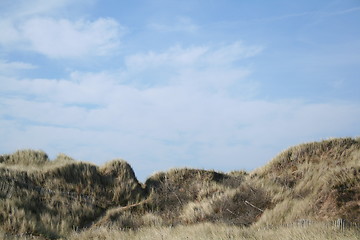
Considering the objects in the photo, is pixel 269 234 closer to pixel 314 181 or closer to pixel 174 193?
pixel 314 181

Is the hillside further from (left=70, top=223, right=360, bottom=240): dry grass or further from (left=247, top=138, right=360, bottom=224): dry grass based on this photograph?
(left=70, top=223, right=360, bottom=240): dry grass

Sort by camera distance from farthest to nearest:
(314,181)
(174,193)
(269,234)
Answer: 1. (174,193)
2. (314,181)
3. (269,234)

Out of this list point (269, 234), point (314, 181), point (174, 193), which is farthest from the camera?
point (174, 193)

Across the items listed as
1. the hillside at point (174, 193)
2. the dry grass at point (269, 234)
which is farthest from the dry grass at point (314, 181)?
the dry grass at point (269, 234)

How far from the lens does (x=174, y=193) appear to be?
1853 cm

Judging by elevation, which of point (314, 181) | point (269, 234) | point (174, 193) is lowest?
point (269, 234)

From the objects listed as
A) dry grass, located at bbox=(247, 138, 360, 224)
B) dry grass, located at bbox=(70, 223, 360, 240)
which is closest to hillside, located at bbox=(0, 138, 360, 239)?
dry grass, located at bbox=(247, 138, 360, 224)

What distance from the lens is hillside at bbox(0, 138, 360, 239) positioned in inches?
530

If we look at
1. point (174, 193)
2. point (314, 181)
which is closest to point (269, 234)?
point (314, 181)

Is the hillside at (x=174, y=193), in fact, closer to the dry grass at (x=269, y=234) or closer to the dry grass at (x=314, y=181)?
the dry grass at (x=314, y=181)

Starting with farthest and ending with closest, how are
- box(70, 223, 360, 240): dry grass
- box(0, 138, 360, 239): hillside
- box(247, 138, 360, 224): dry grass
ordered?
box(0, 138, 360, 239): hillside < box(247, 138, 360, 224): dry grass < box(70, 223, 360, 240): dry grass

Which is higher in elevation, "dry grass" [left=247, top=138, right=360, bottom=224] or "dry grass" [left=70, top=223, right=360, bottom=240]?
"dry grass" [left=247, top=138, right=360, bottom=224]

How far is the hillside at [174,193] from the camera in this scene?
530 inches

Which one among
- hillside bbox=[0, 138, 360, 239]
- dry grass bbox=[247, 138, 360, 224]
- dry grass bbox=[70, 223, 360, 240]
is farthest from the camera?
hillside bbox=[0, 138, 360, 239]
